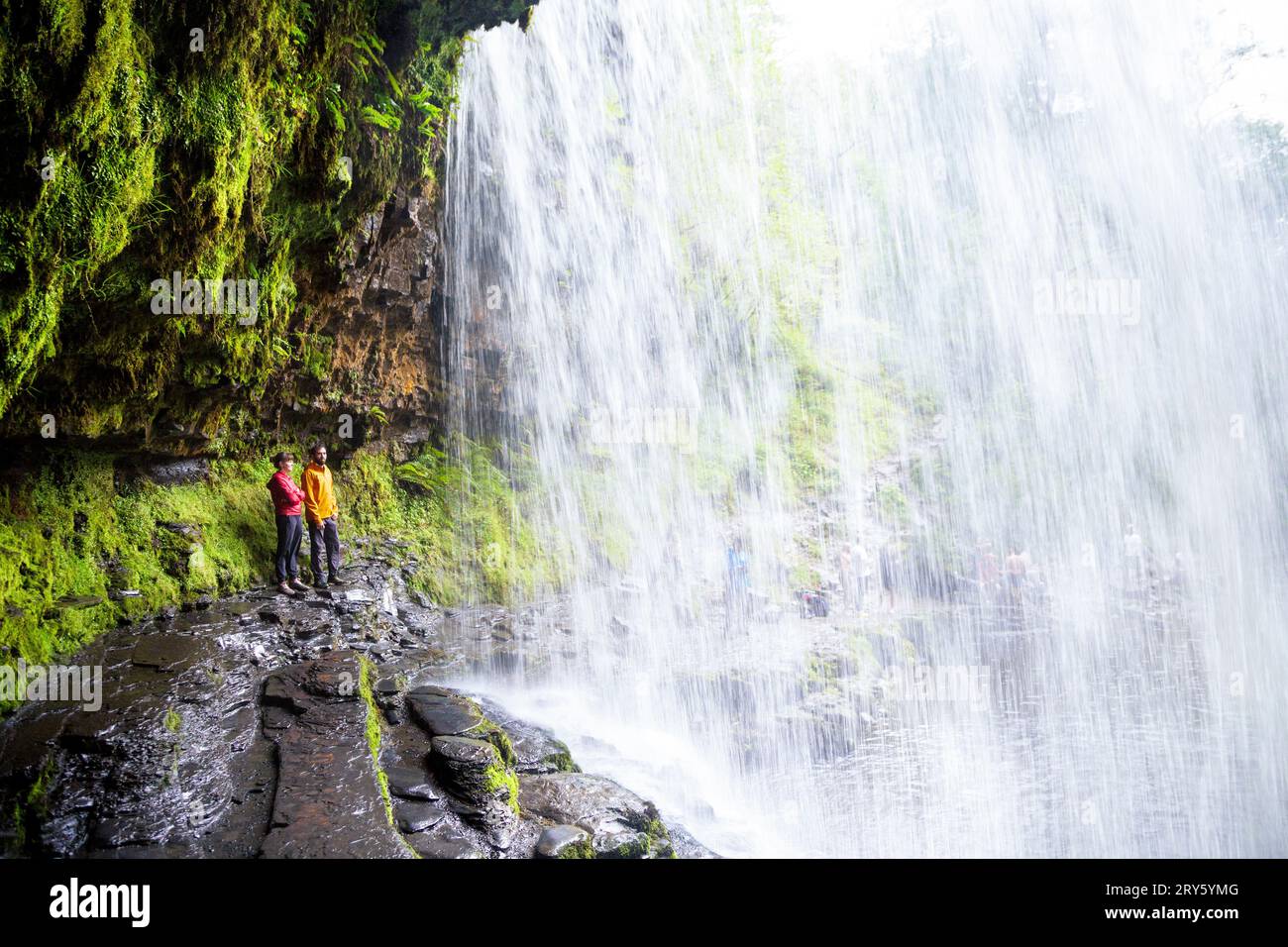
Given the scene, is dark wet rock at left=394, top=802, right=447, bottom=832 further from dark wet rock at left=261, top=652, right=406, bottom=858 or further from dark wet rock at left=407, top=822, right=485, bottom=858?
dark wet rock at left=261, top=652, right=406, bottom=858

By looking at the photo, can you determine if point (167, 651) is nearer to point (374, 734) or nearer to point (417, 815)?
point (374, 734)

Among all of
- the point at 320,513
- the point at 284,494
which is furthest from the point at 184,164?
the point at 320,513

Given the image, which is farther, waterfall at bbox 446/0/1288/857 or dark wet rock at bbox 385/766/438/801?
waterfall at bbox 446/0/1288/857

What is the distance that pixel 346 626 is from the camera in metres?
7.25

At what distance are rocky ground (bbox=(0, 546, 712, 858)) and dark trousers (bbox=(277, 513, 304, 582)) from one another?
52cm

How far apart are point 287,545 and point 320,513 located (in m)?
0.55

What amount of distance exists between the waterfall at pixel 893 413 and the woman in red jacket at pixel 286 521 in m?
3.10

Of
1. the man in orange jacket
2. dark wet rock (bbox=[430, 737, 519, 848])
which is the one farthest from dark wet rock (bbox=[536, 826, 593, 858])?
the man in orange jacket

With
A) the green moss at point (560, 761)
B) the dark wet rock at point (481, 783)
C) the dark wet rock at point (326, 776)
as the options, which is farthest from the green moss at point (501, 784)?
the green moss at point (560, 761)

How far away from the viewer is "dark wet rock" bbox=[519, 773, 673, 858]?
15.0ft

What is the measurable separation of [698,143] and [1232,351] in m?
19.2

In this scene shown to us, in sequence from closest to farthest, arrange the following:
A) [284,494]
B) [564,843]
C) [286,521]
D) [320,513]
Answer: [564,843] → [284,494] → [286,521] → [320,513]

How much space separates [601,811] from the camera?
4883mm

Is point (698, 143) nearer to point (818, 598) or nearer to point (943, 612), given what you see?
point (818, 598)
